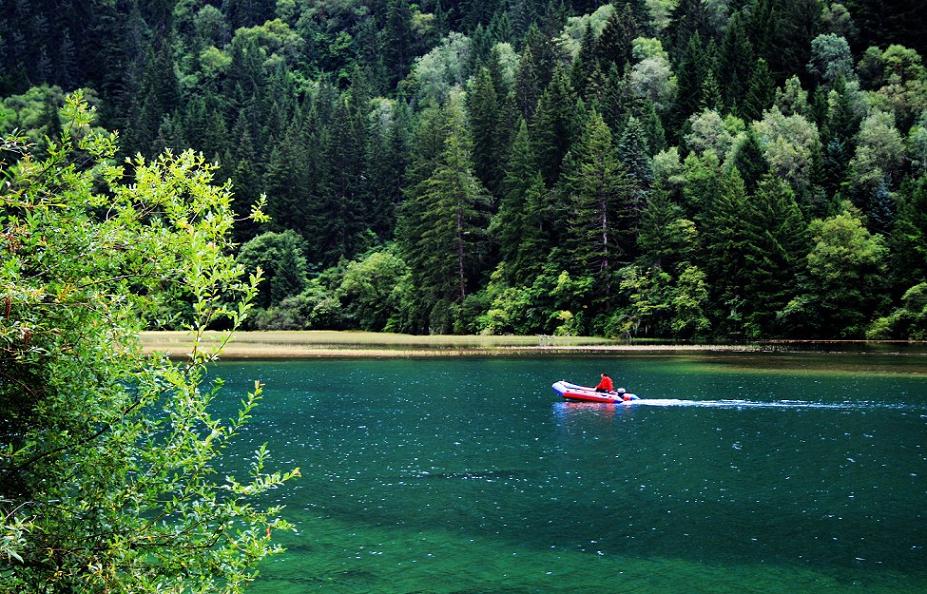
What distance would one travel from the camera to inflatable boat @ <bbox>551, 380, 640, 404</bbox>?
43.9 metres

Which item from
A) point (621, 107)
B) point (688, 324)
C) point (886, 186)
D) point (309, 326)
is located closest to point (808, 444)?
point (688, 324)

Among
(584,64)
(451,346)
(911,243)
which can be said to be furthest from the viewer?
(584,64)

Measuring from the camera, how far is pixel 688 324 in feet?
273

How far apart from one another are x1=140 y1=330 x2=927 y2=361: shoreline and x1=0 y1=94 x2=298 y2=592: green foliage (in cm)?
5566

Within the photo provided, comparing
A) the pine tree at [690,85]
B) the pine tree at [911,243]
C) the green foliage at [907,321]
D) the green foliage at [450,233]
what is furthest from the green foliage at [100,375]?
the pine tree at [690,85]

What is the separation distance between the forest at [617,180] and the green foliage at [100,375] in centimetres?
4293

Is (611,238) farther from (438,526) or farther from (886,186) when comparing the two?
(438,526)

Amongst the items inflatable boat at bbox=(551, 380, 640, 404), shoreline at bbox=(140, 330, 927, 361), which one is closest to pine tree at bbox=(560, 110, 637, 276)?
shoreline at bbox=(140, 330, 927, 361)

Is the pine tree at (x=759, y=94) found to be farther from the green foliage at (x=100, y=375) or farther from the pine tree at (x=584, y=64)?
the green foliage at (x=100, y=375)

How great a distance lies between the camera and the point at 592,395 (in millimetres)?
44344

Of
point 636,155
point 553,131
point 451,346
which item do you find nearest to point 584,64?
point 553,131

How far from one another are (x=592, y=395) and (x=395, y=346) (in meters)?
44.5

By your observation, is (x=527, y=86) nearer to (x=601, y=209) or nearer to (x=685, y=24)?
(x=685, y=24)

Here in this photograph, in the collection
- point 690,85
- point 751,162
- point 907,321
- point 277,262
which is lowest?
point 907,321
